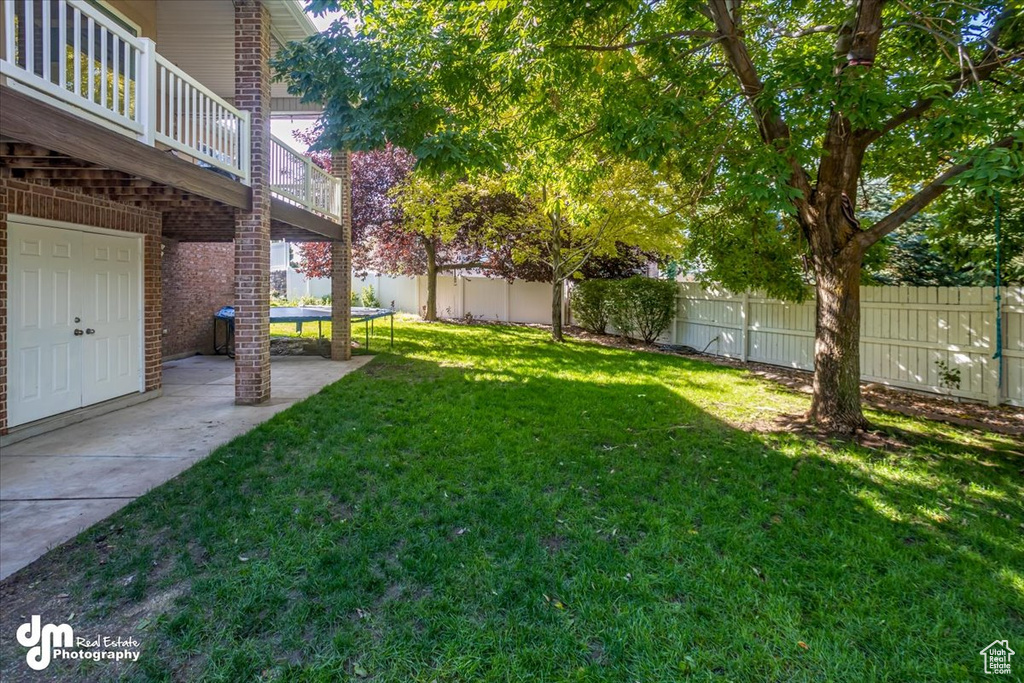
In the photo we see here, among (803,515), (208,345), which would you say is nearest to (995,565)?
(803,515)

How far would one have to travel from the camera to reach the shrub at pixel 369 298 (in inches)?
956

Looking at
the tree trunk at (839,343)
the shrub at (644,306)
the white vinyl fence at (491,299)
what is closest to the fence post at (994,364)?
the tree trunk at (839,343)

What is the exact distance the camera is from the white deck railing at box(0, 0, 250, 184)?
352cm

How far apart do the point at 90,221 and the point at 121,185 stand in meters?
1.62

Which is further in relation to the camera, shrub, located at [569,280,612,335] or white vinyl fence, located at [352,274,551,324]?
white vinyl fence, located at [352,274,551,324]

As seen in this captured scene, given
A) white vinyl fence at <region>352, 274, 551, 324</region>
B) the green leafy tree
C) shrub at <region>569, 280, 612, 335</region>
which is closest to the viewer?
the green leafy tree

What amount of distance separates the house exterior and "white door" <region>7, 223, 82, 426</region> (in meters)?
0.02

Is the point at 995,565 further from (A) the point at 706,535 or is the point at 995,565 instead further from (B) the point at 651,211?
(B) the point at 651,211

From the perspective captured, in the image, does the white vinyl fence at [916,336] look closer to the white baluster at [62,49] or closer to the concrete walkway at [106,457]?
the concrete walkway at [106,457]

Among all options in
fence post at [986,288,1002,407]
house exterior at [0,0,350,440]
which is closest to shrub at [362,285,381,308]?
house exterior at [0,0,350,440]

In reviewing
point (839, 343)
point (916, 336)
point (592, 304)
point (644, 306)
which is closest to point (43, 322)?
point (839, 343)

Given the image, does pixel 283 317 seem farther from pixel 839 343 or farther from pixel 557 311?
pixel 839 343

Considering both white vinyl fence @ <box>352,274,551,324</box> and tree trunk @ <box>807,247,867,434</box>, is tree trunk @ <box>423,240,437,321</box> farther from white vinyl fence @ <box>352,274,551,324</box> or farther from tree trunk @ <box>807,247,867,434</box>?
tree trunk @ <box>807,247,867,434</box>

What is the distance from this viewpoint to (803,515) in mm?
3779
